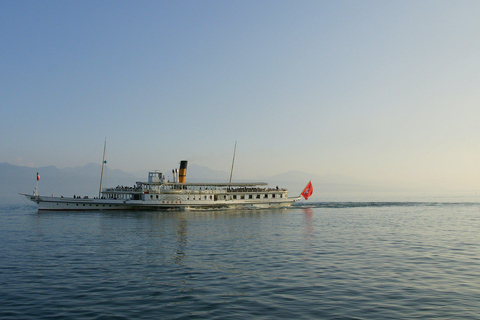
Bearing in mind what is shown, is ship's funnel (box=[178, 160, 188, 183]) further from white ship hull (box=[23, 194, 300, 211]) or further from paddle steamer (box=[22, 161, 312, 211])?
white ship hull (box=[23, 194, 300, 211])

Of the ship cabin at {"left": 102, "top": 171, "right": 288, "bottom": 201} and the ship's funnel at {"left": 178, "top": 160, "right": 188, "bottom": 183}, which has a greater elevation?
the ship's funnel at {"left": 178, "top": 160, "right": 188, "bottom": 183}

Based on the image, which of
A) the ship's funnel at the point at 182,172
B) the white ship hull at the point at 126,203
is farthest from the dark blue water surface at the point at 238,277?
the ship's funnel at the point at 182,172

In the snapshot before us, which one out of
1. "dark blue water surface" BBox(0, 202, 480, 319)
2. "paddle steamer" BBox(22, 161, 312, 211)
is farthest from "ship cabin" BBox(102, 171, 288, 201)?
"dark blue water surface" BBox(0, 202, 480, 319)

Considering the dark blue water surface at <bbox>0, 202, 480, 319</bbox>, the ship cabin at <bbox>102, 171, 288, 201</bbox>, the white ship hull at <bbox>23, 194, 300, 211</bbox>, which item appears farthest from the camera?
the ship cabin at <bbox>102, 171, 288, 201</bbox>

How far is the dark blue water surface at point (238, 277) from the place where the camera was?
16.7m

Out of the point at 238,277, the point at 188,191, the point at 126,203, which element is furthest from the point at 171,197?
the point at 238,277

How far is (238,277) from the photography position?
22.5 meters

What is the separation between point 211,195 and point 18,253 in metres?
54.7

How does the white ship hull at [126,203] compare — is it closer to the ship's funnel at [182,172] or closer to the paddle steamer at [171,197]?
the paddle steamer at [171,197]

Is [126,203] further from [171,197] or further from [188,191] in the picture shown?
[188,191]

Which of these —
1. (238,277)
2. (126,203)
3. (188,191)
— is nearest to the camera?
(238,277)

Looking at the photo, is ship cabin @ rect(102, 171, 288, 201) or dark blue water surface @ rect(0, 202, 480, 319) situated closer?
dark blue water surface @ rect(0, 202, 480, 319)

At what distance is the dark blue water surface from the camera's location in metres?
16.7

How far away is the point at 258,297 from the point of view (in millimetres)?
18484
